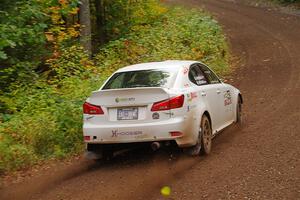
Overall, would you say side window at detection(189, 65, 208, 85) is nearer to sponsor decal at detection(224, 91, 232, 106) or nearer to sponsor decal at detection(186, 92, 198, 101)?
sponsor decal at detection(186, 92, 198, 101)

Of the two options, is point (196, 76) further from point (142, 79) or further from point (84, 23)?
point (84, 23)

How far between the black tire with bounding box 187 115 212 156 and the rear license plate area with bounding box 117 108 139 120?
109 cm

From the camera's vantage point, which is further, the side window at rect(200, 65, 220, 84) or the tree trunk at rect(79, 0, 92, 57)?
the tree trunk at rect(79, 0, 92, 57)

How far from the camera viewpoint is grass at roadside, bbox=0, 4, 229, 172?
29.8ft

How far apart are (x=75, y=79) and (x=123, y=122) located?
466 centimetres

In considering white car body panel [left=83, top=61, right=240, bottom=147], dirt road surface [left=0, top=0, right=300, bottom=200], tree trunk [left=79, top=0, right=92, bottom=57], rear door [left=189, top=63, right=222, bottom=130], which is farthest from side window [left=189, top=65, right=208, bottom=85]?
tree trunk [left=79, top=0, right=92, bottom=57]

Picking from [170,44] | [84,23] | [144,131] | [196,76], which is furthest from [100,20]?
[144,131]

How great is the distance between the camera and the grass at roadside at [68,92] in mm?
9086

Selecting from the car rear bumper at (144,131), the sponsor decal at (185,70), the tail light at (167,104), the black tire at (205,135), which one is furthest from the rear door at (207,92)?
the car rear bumper at (144,131)

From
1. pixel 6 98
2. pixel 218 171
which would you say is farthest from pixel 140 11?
pixel 218 171

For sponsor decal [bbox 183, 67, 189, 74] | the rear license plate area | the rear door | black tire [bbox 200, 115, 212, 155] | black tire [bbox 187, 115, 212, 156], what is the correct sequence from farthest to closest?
the rear door
sponsor decal [bbox 183, 67, 189, 74]
black tire [bbox 200, 115, 212, 155]
black tire [bbox 187, 115, 212, 156]
the rear license plate area

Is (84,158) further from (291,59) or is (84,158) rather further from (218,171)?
(291,59)

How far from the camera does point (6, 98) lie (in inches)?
436

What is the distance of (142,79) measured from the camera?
8.52m
